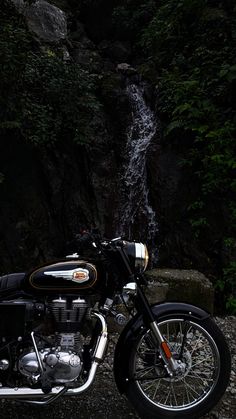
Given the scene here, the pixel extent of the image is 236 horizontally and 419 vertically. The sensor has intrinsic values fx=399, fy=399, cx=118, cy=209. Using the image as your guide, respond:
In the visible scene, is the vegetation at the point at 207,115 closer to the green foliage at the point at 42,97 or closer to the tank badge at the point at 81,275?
the green foliage at the point at 42,97

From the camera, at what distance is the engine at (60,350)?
8.63 feet

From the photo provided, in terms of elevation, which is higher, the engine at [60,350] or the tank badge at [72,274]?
the tank badge at [72,274]

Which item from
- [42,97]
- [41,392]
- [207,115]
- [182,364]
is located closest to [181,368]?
[182,364]

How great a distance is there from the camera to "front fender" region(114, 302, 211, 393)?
110 inches

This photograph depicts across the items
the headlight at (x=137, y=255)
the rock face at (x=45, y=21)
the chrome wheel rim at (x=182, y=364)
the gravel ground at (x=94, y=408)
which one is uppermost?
the rock face at (x=45, y=21)

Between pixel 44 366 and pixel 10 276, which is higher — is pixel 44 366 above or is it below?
below

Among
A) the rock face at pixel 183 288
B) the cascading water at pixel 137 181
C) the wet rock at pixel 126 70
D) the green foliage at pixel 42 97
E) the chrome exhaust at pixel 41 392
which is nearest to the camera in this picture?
the chrome exhaust at pixel 41 392

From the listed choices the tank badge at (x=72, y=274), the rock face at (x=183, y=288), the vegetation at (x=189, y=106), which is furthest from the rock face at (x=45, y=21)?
the tank badge at (x=72, y=274)

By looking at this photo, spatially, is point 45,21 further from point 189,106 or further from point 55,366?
point 55,366

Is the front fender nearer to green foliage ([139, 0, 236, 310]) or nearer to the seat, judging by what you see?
the seat

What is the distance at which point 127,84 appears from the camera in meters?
9.68

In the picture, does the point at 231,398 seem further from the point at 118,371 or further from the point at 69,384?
the point at 69,384

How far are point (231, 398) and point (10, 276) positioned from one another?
80.7 inches

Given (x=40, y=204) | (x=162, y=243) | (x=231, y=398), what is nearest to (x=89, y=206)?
(x=40, y=204)
